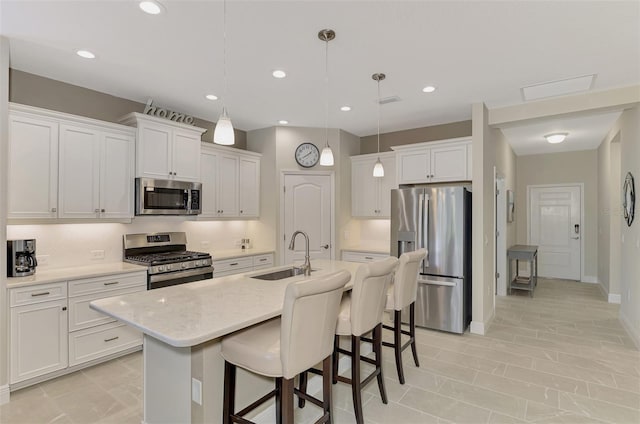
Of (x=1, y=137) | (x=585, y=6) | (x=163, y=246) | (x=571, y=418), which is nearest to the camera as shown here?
(x=585, y=6)

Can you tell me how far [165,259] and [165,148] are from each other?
50.0 inches

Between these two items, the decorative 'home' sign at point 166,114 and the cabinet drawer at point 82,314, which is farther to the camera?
the decorative 'home' sign at point 166,114

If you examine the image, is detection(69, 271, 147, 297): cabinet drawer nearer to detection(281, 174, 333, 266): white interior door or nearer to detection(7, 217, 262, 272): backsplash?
detection(7, 217, 262, 272): backsplash

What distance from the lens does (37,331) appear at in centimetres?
277

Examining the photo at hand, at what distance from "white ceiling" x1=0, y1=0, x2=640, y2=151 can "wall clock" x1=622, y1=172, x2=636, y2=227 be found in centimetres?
124

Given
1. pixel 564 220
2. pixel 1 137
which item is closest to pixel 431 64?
pixel 1 137

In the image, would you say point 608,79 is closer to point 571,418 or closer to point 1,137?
point 571,418

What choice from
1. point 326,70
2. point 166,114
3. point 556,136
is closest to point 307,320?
point 326,70

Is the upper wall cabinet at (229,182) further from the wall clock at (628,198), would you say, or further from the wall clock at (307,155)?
the wall clock at (628,198)

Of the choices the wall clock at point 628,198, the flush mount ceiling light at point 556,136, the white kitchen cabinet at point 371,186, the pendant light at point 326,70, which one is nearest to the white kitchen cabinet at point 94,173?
the pendant light at point 326,70

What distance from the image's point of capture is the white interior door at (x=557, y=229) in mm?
7023

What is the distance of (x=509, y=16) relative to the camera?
223 cm

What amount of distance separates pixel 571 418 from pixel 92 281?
4038mm

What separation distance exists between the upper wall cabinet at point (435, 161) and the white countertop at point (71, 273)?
3474mm
